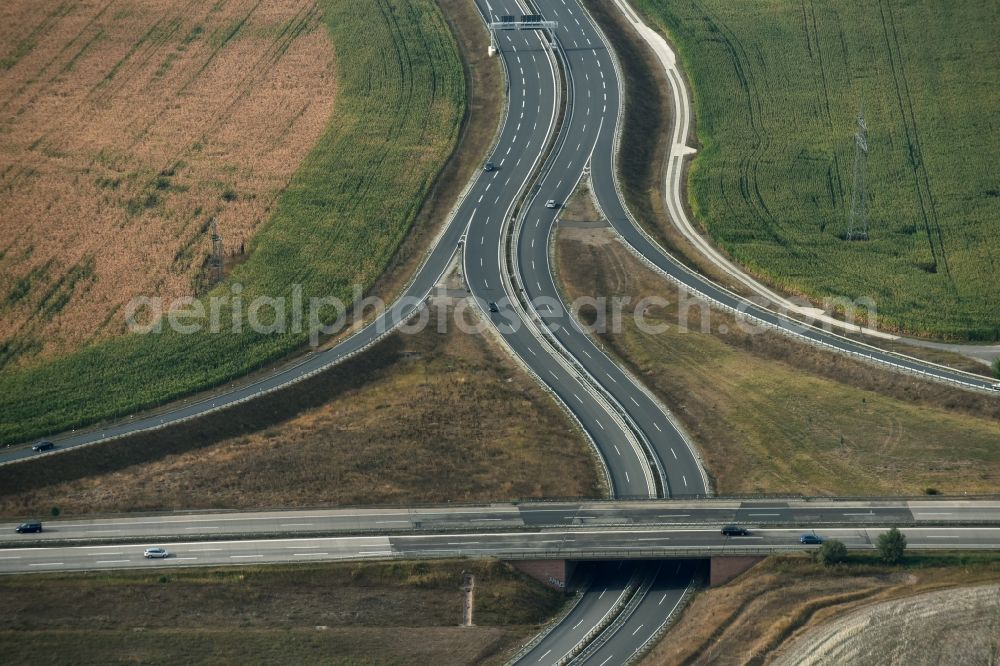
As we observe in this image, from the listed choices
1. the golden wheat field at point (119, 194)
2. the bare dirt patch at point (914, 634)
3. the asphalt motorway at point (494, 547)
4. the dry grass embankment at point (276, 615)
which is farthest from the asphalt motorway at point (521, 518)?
the golden wheat field at point (119, 194)

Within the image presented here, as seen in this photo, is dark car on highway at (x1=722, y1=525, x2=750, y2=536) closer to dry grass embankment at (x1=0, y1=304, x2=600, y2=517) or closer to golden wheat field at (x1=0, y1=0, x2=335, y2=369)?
dry grass embankment at (x1=0, y1=304, x2=600, y2=517)

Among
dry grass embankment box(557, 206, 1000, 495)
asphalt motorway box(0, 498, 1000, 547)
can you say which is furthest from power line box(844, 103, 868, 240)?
asphalt motorway box(0, 498, 1000, 547)

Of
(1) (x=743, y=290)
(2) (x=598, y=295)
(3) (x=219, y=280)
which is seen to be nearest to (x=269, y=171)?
(3) (x=219, y=280)

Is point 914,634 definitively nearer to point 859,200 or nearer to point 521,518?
point 521,518

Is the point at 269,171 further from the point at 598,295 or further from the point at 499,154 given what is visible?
the point at 598,295

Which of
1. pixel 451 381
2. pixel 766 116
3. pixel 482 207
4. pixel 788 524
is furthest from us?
pixel 766 116

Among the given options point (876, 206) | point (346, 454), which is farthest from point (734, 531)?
point (876, 206)

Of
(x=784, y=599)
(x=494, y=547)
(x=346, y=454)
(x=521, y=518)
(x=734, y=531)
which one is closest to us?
(x=784, y=599)
